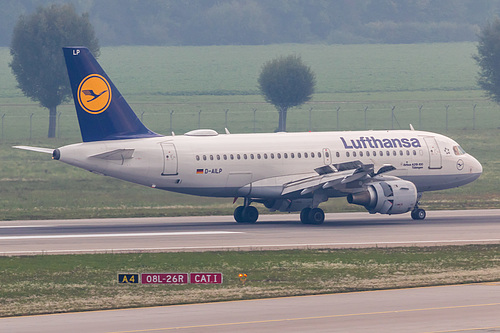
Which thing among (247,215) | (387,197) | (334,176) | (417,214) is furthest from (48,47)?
(387,197)

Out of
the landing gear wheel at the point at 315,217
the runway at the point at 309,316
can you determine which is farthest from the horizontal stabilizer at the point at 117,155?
the runway at the point at 309,316

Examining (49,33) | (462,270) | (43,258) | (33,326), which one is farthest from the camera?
(49,33)

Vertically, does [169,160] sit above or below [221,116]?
below

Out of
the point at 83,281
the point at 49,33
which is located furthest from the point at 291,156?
the point at 49,33

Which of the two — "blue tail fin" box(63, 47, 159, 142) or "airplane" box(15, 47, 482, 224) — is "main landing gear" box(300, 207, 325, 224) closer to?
"airplane" box(15, 47, 482, 224)

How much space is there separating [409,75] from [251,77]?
2952 centimetres

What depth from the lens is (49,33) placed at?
111812 millimetres

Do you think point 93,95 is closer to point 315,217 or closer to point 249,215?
point 249,215

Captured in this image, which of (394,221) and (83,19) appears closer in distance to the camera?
(394,221)

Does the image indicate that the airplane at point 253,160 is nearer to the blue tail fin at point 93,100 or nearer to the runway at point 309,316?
the blue tail fin at point 93,100

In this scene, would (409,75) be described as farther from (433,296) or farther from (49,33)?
(433,296)

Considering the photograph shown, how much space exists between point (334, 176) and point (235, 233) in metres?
6.49

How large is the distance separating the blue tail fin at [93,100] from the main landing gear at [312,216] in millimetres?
9317

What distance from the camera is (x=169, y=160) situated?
151ft
